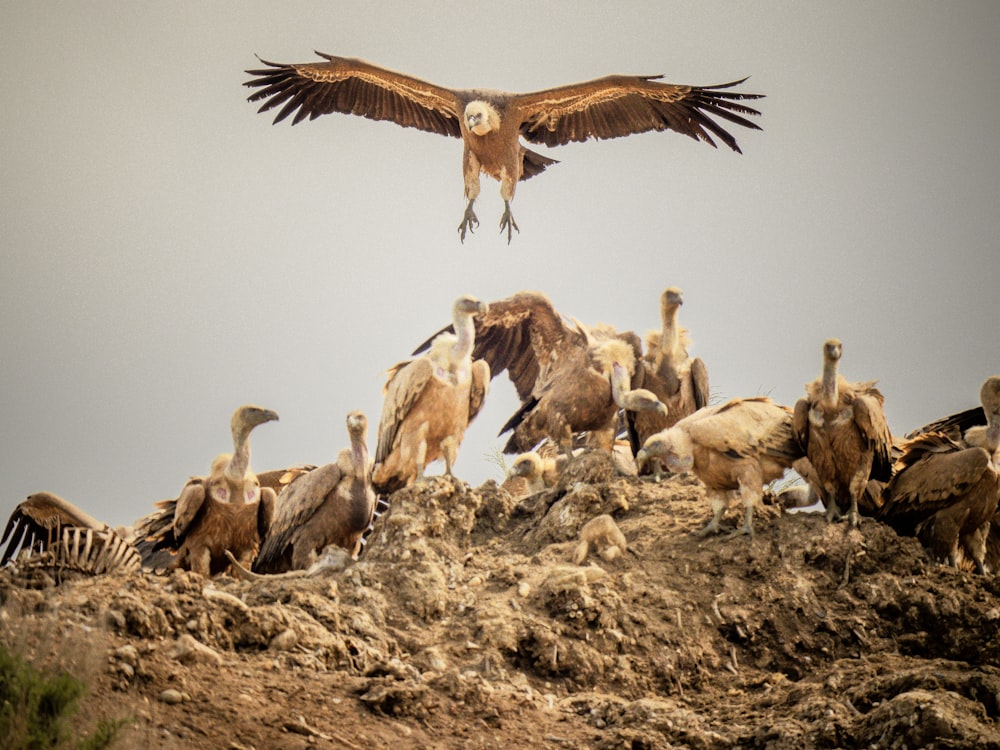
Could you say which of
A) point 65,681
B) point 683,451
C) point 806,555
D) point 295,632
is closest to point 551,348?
point 683,451

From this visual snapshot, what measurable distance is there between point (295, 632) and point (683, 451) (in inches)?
135

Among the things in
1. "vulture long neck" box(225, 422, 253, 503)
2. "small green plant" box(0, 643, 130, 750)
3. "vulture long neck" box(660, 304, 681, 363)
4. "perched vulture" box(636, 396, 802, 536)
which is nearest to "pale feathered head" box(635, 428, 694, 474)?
"perched vulture" box(636, 396, 802, 536)

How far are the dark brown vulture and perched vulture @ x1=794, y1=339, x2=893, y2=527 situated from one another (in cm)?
402

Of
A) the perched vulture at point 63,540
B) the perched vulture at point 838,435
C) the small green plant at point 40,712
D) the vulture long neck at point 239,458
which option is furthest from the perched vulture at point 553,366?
the small green plant at point 40,712

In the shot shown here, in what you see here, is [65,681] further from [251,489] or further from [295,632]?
[251,489]

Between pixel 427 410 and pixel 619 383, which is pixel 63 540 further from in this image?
pixel 619 383

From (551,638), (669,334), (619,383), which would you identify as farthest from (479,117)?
(551,638)

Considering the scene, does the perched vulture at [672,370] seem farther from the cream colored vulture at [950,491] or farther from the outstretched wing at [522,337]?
the cream colored vulture at [950,491]

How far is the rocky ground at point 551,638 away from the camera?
21.2 feet

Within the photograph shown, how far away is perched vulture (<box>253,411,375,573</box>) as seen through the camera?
33.5 feet

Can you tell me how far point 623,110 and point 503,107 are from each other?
1225 millimetres

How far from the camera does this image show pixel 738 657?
27.3 ft

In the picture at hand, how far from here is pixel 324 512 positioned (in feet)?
33.7

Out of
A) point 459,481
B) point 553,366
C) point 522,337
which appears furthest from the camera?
point 522,337
